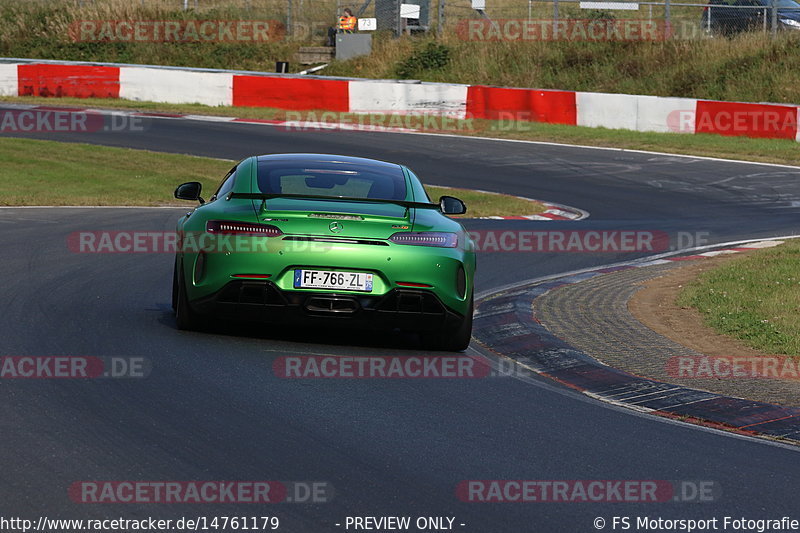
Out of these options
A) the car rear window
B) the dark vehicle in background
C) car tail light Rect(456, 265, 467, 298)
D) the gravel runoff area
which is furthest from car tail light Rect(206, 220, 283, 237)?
the dark vehicle in background

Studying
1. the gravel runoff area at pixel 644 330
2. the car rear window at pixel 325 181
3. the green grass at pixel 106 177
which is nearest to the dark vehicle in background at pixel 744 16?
the green grass at pixel 106 177

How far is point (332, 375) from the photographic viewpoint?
778 centimetres

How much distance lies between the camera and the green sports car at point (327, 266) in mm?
8203

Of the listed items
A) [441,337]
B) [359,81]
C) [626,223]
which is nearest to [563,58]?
[359,81]

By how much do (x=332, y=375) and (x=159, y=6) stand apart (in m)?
40.5

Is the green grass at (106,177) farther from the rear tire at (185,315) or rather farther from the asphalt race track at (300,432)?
the rear tire at (185,315)

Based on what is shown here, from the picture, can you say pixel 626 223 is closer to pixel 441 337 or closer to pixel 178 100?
pixel 441 337

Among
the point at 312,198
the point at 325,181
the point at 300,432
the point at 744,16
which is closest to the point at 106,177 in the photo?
the point at 325,181

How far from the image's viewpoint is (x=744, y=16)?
35031 millimetres

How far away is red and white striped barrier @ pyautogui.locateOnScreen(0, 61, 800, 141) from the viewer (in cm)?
2811

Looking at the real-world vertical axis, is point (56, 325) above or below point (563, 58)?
below

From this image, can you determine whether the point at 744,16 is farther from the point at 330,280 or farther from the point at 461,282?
the point at 330,280

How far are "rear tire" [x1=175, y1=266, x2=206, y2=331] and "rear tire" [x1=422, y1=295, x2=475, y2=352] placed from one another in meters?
1.57

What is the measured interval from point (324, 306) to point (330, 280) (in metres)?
0.17
